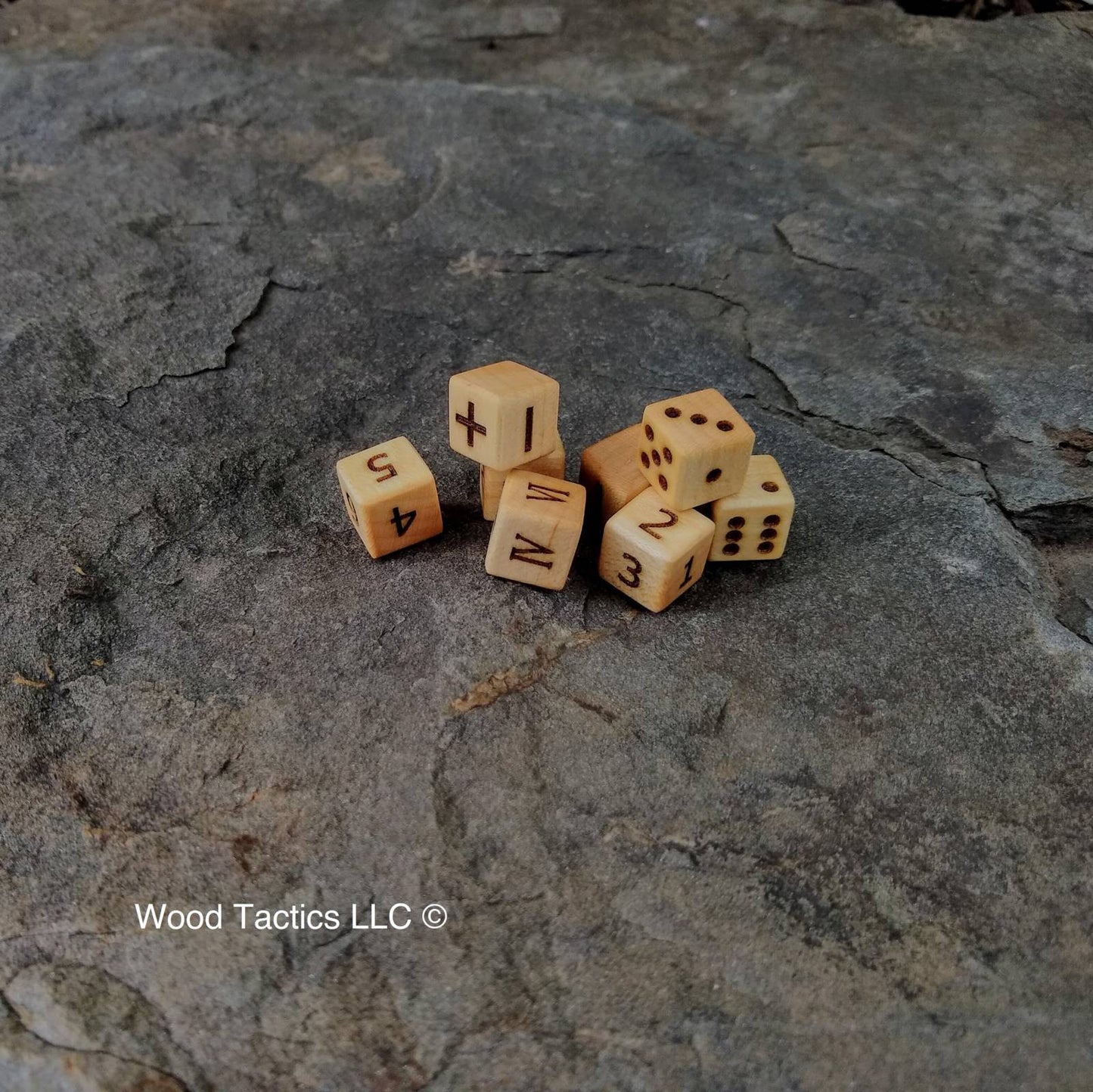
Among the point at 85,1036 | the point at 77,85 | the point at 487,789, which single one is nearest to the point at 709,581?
the point at 487,789

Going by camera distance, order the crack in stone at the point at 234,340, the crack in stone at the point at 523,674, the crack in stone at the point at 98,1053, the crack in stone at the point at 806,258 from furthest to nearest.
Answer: the crack in stone at the point at 806,258, the crack in stone at the point at 234,340, the crack in stone at the point at 523,674, the crack in stone at the point at 98,1053

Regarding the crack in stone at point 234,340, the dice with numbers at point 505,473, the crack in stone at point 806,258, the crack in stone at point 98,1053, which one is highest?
the dice with numbers at point 505,473

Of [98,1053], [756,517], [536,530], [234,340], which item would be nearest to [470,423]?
[536,530]

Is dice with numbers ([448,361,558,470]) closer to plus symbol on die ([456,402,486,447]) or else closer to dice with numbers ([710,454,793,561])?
plus symbol on die ([456,402,486,447])

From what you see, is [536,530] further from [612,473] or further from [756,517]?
[756,517]

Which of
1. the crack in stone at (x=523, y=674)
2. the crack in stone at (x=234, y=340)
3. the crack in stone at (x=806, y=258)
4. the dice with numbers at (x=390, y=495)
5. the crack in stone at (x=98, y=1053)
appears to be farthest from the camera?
the crack in stone at (x=806, y=258)

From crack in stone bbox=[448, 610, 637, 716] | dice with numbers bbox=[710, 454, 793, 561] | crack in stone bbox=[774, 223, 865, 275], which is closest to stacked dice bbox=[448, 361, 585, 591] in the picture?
crack in stone bbox=[448, 610, 637, 716]

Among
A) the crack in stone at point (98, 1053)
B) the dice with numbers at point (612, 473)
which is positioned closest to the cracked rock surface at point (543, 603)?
the crack in stone at point (98, 1053)

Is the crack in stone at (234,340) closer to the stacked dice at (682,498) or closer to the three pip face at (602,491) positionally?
the three pip face at (602,491)
